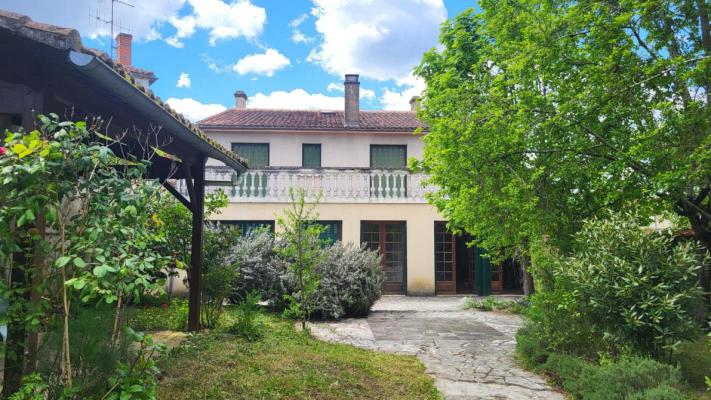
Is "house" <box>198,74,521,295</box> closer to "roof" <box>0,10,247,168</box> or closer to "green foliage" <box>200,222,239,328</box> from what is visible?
"green foliage" <box>200,222,239,328</box>

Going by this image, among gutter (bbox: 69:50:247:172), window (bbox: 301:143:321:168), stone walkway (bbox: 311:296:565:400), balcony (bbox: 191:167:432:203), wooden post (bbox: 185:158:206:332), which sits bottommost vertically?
stone walkway (bbox: 311:296:565:400)

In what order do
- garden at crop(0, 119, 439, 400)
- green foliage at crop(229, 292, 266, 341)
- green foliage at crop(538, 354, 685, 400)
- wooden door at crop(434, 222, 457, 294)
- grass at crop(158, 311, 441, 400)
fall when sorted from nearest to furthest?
garden at crop(0, 119, 439, 400) < green foliage at crop(538, 354, 685, 400) < grass at crop(158, 311, 441, 400) < green foliage at crop(229, 292, 266, 341) < wooden door at crop(434, 222, 457, 294)

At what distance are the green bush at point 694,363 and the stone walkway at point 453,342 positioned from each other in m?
1.70

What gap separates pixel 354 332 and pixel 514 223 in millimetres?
3555

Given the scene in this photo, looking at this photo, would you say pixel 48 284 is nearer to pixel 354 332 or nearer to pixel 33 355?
pixel 33 355

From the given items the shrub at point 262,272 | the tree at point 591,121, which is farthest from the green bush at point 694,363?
the shrub at point 262,272

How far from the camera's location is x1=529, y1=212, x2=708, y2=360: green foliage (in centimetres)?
562

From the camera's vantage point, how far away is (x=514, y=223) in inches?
338

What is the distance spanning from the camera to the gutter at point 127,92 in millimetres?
3646

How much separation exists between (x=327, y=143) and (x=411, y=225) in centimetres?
432

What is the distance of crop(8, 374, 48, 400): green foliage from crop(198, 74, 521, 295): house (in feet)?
41.2

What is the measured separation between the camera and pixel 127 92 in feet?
14.7

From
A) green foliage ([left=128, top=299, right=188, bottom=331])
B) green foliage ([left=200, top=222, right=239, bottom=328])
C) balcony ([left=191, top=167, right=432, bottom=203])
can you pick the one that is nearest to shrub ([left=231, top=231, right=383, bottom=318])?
green foliage ([left=128, top=299, right=188, bottom=331])

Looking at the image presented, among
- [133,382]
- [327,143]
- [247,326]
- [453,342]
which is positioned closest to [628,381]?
[453,342]
